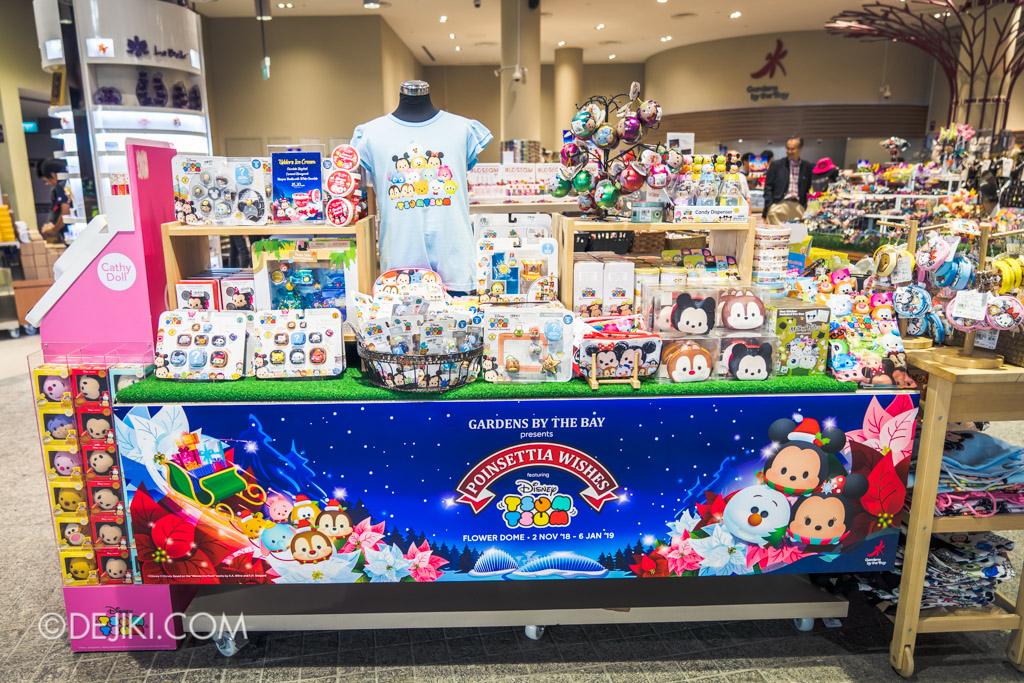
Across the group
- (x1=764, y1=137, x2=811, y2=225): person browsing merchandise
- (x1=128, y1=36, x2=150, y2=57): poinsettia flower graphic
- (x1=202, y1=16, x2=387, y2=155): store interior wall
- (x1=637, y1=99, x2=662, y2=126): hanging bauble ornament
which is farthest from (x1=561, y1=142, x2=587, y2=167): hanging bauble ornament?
(x1=202, y1=16, x2=387, y2=155): store interior wall

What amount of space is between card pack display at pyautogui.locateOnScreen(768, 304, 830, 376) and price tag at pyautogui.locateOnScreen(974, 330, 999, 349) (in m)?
0.51

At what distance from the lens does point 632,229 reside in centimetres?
256

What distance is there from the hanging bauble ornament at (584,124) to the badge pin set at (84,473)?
6.10 feet

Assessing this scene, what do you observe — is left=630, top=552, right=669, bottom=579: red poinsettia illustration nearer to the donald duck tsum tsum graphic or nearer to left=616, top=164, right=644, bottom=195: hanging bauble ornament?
left=616, top=164, right=644, bottom=195: hanging bauble ornament

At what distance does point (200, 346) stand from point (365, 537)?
861 mm

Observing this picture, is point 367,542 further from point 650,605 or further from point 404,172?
point 404,172

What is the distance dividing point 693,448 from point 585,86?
15.8 meters

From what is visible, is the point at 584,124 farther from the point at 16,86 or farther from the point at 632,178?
the point at 16,86

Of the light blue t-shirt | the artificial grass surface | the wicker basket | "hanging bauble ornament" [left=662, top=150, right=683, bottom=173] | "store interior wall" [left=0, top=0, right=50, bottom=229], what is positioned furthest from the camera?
"store interior wall" [left=0, top=0, right=50, bottom=229]

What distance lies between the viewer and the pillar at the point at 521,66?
912 cm

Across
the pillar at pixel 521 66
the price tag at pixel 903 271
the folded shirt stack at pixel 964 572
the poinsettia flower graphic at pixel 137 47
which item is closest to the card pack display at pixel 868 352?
the price tag at pixel 903 271

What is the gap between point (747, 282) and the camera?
2.61 meters

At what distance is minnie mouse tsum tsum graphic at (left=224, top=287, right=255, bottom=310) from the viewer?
2.48 meters

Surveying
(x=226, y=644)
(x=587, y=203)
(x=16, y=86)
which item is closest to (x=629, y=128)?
(x=587, y=203)
